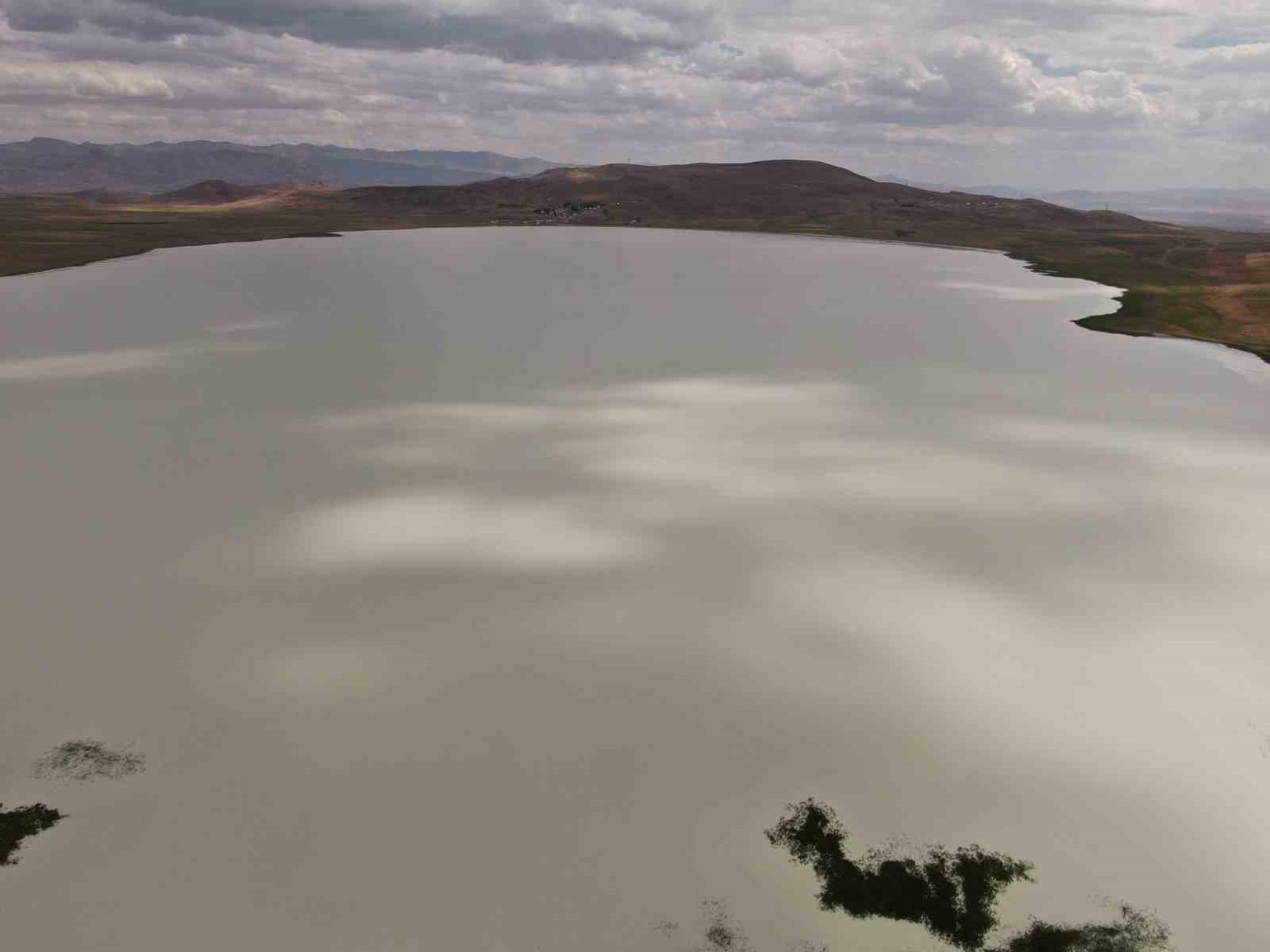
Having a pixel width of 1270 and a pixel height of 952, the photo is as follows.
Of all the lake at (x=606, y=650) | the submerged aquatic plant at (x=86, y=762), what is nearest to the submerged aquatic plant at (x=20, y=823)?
the lake at (x=606, y=650)

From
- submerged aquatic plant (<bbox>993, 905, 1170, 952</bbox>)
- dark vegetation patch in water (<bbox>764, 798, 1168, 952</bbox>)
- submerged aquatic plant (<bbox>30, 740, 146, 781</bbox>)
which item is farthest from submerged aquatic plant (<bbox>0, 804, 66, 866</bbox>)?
submerged aquatic plant (<bbox>993, 905, 1170, 952</bbox>)

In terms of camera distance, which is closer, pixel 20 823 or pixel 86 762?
pixel 20 823

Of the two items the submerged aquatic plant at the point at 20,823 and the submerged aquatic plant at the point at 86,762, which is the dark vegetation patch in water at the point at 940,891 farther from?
the submerged aquatic plant at the point at 20,823

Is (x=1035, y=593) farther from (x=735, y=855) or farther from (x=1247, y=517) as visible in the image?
(x=735, y=855)

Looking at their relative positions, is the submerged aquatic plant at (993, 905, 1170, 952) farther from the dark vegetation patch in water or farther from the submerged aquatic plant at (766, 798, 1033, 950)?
the submerged aquatic plant at (766, 798, 1033, 950)

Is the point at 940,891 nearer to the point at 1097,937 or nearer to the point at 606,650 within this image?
the point at 1097,937

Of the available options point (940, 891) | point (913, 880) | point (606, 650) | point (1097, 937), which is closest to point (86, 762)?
point (606, 650)

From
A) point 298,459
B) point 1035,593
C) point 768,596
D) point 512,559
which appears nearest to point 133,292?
point 298,459
